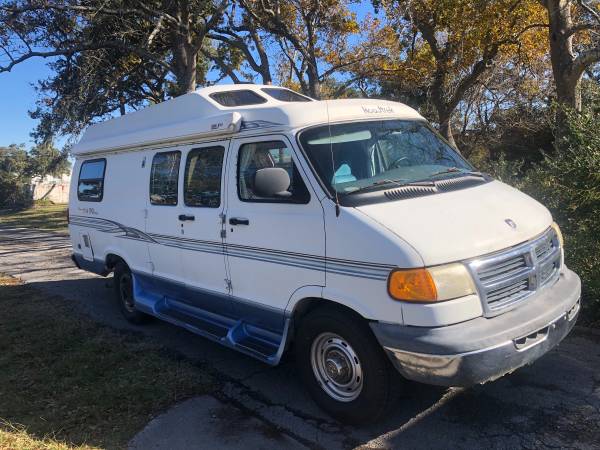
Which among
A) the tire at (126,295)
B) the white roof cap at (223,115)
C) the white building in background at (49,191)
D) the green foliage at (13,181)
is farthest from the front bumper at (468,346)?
the white building in background at (49,191)

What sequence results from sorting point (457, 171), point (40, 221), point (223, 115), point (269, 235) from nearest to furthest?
point (269, 235) < point (457, 171) < point (223, 115) < point (40, 221)

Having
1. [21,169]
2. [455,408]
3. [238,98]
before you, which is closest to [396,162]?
[238,98]

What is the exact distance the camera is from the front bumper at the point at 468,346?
10.2ft

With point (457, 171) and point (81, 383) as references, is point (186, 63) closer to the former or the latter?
point (81, 383)

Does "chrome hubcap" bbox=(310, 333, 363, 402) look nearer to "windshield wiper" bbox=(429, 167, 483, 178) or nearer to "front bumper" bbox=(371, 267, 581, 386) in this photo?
"front bumper" bbox=(371, 267, 581, 386)

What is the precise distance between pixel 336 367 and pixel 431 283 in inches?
41.9

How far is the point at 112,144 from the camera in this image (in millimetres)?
6609

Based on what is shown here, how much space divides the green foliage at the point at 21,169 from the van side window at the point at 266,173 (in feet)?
105

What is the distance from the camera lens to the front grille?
3.29 m

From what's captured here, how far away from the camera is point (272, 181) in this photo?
3.88 m

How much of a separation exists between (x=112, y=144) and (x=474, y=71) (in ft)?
41.4

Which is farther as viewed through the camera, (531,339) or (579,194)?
(579,194)

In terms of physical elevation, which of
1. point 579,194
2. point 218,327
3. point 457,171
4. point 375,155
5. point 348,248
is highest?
point 375,155

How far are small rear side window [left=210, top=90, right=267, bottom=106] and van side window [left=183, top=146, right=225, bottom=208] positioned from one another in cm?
52
